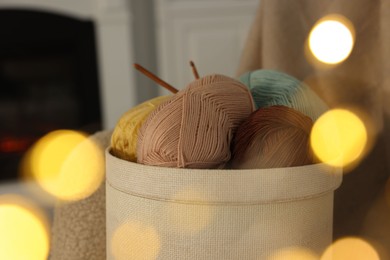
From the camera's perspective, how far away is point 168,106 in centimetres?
40

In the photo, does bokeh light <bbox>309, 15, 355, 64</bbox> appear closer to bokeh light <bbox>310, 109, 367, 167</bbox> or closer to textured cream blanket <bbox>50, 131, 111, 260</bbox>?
bokeh light <bbox>310, 109, 367, 167</bbox>

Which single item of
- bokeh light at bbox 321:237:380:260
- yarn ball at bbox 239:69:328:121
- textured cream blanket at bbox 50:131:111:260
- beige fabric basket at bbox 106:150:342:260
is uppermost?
yarn ball at bbox 239:69:328:121

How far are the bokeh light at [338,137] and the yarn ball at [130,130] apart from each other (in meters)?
0.14

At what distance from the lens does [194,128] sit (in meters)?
0.39

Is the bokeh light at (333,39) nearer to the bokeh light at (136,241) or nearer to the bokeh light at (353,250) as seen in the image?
the bokeh light at (353,250)

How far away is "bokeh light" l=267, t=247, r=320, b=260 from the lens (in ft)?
1.24

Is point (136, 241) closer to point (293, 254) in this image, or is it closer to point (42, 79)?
point (293, 254)

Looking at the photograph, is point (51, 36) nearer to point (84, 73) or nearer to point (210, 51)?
point (84, 73)

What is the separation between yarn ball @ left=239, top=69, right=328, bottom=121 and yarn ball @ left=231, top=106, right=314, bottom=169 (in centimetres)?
5

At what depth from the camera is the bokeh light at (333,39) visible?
561 mm

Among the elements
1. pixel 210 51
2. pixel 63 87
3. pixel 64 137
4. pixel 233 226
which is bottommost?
pixel 64 137

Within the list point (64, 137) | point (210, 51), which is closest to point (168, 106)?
point (210, 51)

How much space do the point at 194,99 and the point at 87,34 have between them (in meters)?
2.03

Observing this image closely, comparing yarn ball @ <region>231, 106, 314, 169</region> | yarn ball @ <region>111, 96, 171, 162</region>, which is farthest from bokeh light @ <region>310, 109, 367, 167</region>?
yarn ball @ <region>111, 96, 171, 162</region>
